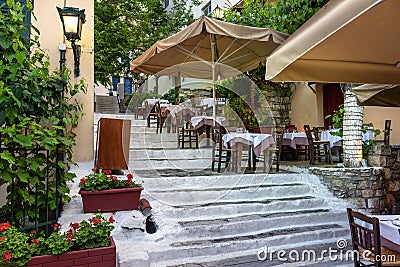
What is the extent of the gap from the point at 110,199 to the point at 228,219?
56.3 inches

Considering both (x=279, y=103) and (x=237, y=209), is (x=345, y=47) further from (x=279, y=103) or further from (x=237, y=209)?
(x=279, y=103)

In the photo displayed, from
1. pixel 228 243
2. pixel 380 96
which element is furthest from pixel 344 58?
pixel 228 243

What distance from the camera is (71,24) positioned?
12.0 ft

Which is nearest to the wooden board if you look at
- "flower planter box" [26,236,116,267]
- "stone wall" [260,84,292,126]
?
"flower planter box" [26,236,116,267]

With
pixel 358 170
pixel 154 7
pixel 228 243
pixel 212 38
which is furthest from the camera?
pixel 154 7

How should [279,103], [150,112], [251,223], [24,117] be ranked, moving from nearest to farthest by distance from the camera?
[24,117]
[251,223]
[150,112]
[279,103]

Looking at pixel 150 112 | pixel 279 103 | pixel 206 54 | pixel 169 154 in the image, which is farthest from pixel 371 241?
pixel 279 103

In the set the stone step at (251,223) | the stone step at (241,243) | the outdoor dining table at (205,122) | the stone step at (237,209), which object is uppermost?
the outdoor dining table at (205,122)

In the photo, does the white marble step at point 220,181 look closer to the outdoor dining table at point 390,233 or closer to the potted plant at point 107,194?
the potted plant at point 107,194

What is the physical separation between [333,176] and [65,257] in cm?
399

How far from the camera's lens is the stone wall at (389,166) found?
501cm

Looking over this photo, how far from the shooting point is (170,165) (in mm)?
5422

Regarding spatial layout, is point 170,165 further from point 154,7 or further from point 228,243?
point 154,7
